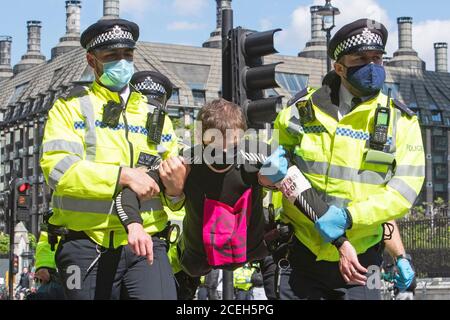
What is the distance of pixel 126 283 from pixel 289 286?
860 millimetres

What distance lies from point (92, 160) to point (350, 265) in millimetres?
1525

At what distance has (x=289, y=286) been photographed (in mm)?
6199

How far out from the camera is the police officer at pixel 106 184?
6.23 m

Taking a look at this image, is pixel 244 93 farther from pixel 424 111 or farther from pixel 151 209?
pixel 424 111

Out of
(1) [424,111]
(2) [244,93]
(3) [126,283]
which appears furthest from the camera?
(1) [424,111]

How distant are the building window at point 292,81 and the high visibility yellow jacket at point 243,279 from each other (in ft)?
299

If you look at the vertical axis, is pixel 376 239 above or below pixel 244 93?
below

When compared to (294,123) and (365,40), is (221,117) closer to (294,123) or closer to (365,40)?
(294,123)

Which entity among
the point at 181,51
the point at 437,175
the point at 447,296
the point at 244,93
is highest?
the point at 181,51

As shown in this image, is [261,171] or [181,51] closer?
[261,171]

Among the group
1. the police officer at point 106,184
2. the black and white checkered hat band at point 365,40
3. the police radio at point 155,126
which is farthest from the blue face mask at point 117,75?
the black and white checkered hat band at point 365,40

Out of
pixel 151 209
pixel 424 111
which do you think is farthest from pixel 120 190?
pixel 424 111

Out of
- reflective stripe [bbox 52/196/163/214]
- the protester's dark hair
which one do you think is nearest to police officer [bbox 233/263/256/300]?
reflective stripe [bbox 52/196/163/214]
